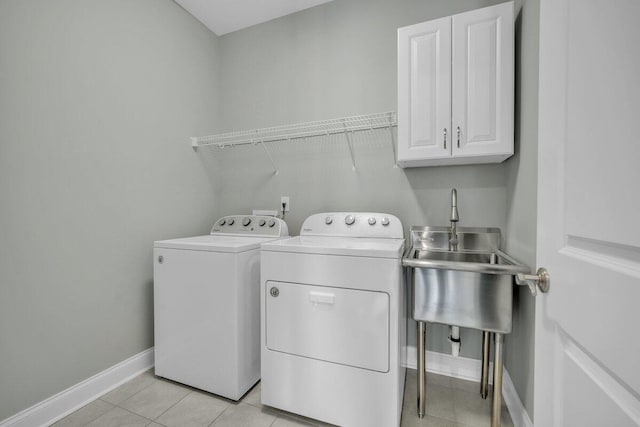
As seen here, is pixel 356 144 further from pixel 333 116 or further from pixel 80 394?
pixel 80 394

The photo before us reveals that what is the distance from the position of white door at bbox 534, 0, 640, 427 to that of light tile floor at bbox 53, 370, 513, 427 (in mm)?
887

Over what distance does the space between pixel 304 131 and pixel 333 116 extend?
27cm

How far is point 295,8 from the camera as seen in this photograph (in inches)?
85.5

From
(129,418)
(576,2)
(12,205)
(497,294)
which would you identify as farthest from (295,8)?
(129,418)

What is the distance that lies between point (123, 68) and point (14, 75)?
0.58 metres

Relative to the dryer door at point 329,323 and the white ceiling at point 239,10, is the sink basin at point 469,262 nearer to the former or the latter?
the dryer door at point 329,323

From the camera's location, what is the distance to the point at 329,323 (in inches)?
51.1

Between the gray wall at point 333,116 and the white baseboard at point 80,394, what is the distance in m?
1.33

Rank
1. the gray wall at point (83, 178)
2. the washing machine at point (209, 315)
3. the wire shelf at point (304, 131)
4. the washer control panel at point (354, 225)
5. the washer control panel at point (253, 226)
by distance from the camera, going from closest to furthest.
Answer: the gray wall at point (83, 178) < the washing machine at point (209, 315) < the washer control panel at point (354, 225) < the wire shelf at point (304, 131) < the washer control panel at point (253, 226)

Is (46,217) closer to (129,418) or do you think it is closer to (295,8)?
(129,418)

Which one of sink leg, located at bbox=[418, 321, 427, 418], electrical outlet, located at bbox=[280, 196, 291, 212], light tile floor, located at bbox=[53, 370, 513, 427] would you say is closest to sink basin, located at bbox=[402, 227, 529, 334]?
sink leg, located at bbox=[418, 321, 427, 418]

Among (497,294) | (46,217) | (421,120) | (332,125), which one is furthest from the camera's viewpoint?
(332,125)

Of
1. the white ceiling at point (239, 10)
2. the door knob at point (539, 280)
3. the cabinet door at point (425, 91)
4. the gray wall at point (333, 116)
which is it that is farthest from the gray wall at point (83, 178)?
the door knob at point (539, 280)

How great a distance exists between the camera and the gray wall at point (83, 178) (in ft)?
4.14
